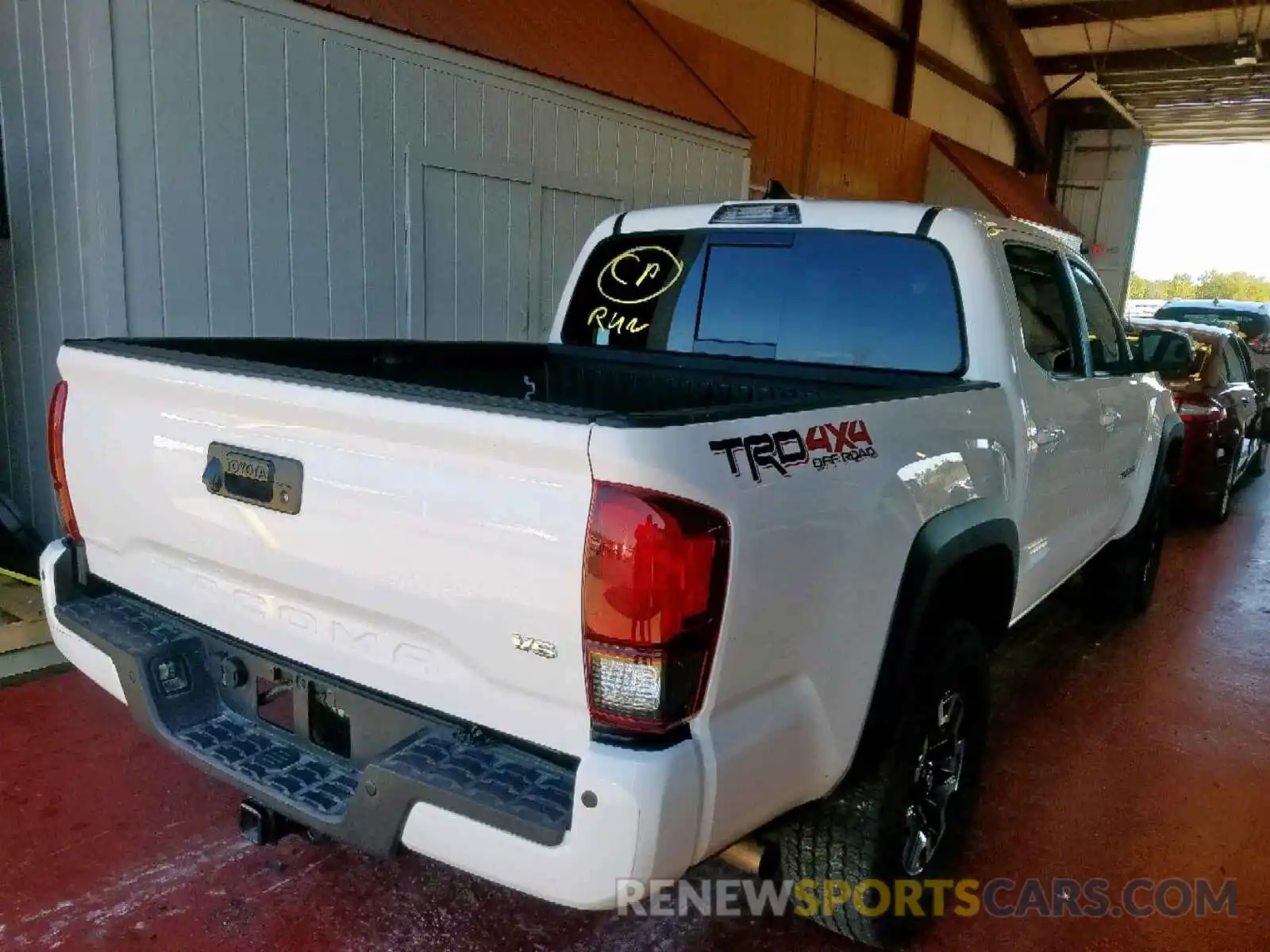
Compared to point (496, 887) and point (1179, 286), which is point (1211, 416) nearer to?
point (496, 887)

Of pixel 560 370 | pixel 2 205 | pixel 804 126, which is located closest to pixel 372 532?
pixel 560 370

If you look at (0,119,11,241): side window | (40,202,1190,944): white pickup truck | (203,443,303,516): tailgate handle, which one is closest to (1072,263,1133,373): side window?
(40,202,1190,944): white pickup truck

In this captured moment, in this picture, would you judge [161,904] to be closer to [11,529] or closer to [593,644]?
[593,644]

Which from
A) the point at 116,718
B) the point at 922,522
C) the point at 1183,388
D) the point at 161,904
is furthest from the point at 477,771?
the point at 1183,388

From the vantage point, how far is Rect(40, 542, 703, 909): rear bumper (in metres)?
1.63

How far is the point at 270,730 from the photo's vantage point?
2.24 metres

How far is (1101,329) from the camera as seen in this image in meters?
4.05

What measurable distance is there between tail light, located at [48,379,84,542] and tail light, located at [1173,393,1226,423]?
7.48m

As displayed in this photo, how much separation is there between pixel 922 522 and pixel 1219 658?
12.0ft

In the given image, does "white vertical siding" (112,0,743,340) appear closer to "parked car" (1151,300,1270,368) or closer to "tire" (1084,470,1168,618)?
"tire" (1084,470,1168,618)

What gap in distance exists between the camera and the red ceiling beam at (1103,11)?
14484 millimetres

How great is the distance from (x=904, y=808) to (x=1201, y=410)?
640 centimetres

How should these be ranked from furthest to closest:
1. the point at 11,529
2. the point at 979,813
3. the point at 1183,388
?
1. the point at 1183,388
2. the point at 11,529
3. the point at 979,813
